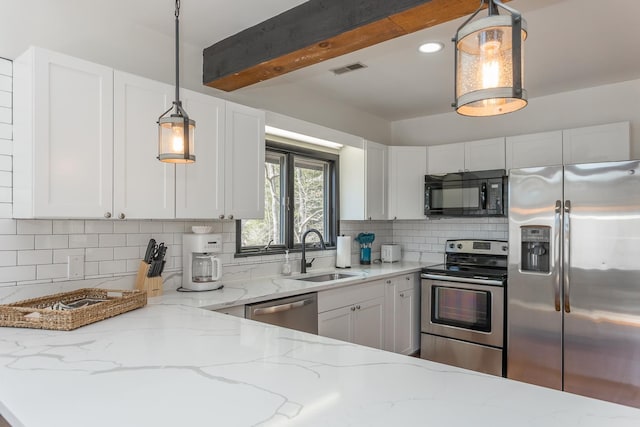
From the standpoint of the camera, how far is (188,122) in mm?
1752

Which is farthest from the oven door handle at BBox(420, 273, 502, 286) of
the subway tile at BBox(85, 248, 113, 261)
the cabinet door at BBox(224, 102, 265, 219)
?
the subway tile at BBox(85, 248, 113, 261)

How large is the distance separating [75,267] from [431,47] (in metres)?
2.53

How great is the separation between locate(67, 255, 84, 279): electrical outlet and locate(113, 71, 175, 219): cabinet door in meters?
0.38

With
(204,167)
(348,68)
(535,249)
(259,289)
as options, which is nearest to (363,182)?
(348,68)

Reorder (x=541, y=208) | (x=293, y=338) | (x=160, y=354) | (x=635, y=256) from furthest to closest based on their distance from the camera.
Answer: (x=541, y=208), (x=635, y=256), (x=293, y=338), (x=160, y=354)

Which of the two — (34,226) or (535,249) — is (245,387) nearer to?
(34,226)

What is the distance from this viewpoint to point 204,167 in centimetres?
244

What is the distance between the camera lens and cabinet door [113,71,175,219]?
2035mm

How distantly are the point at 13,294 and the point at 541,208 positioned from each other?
3.33m

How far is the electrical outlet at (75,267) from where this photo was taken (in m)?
2.11

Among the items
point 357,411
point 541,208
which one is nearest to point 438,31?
point 541,208

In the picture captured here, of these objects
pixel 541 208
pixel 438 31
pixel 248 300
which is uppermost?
pixel 438 31

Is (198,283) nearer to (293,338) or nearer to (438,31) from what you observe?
(293,338)

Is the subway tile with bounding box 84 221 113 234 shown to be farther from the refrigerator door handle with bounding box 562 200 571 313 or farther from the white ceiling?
the refrigerator door handle with bounding box 562 200 571 313
